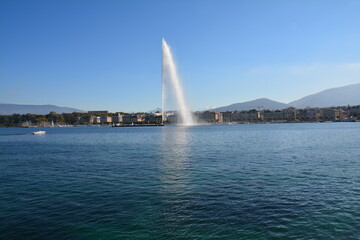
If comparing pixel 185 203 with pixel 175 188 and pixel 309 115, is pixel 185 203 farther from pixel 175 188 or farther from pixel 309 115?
pixel 309 115

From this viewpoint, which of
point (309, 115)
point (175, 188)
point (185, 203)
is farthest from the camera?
point (309, 115)

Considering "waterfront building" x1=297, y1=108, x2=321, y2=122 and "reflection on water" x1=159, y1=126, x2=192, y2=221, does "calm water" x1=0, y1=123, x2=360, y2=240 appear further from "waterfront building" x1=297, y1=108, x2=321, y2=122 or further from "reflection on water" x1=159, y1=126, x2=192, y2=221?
"waterfront building" x1=297, y1=108, x2=321, y2=122

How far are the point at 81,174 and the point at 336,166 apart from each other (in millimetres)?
13164

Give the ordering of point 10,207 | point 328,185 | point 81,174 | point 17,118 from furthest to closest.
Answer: point 17,118 → point 81,174 → point 328,185 → point 10,207

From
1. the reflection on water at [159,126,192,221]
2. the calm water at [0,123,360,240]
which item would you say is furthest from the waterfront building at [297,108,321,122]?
the reflection on water at [159,126,192,221]

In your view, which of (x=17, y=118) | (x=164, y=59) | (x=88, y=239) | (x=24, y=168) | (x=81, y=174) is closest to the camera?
(x=88, y=239)

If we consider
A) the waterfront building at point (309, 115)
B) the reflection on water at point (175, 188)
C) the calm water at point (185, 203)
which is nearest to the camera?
the calm water at point (185, 203)

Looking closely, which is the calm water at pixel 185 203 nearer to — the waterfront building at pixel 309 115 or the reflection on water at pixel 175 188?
Answer: the reflection on water at pixel 175 188

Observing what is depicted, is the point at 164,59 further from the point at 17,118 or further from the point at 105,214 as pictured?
the point at 17,118

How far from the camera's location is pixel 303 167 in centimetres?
1661

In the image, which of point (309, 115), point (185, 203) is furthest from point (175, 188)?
point (309, 115)

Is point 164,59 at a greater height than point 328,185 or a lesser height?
greater

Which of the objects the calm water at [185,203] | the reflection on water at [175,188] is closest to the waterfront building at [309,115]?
the calm water at [185,203]

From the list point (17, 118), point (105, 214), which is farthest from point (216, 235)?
point (17, 118)
